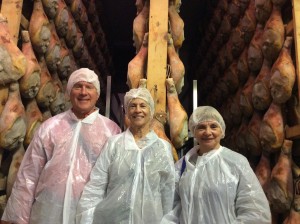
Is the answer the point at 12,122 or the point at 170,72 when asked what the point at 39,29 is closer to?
the point at 12,122

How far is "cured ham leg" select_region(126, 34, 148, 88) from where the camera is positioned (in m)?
2.48

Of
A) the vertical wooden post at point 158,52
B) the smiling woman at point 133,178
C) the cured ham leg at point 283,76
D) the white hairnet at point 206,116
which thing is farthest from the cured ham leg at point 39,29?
the cured ham leg at point 283,76

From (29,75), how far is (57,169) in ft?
3.45

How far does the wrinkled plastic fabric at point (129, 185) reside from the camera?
5.37 ft

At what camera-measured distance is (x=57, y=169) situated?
5.88ft

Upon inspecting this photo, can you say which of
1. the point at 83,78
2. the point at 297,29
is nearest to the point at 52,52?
the point at 83,78

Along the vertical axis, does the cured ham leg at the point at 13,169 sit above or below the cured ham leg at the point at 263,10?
below

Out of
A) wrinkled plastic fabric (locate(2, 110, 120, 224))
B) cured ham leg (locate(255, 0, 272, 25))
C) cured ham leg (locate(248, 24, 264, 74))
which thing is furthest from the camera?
cured ham leg (locate(248, 24, 264, 74))

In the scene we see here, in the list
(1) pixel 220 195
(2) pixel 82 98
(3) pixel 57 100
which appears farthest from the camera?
(3) pixel 57 100

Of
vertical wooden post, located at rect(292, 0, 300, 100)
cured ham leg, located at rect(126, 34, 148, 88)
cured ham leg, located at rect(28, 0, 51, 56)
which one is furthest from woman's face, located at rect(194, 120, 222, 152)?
cured ham leg, located at rect(28, 0, 51, 56)

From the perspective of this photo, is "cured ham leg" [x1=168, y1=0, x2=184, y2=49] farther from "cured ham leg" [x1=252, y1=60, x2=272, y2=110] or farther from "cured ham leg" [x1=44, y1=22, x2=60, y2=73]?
"cured ham leg" [x1=44, y1=22, x2=60, y2=73]

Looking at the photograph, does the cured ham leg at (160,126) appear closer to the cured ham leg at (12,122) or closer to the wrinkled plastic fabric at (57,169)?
the wrinkled plastic fabric at (57,169)

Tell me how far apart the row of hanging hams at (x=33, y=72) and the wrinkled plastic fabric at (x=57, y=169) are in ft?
1.84

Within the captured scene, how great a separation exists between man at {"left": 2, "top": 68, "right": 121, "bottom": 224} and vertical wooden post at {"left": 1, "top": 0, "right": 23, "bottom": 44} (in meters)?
0.88
